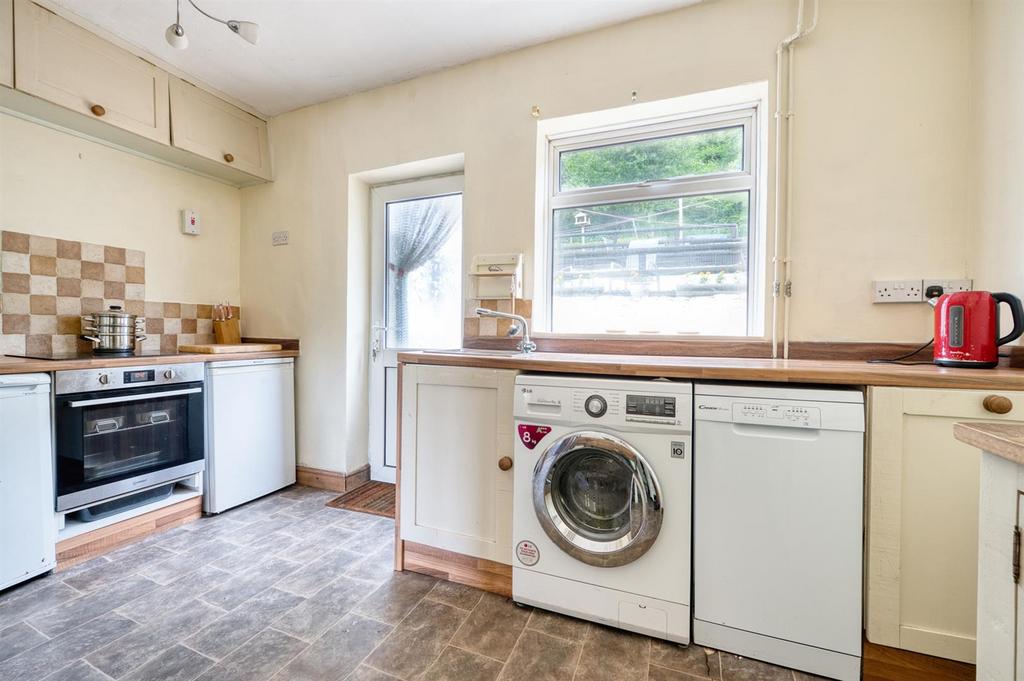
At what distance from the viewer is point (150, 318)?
98.4 inches

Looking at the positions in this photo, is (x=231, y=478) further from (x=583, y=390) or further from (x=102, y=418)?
(x=583, y=390)

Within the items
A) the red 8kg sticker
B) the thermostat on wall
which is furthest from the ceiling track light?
the red 8kg sticker

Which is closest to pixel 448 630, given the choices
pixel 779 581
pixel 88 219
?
pixel 779 581

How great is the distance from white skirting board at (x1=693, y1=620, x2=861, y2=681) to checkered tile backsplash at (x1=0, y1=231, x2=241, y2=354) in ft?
10.6

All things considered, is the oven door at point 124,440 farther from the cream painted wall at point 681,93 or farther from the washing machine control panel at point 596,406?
the washing machine control panel at point 596,406

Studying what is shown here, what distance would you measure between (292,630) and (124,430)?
1369mm

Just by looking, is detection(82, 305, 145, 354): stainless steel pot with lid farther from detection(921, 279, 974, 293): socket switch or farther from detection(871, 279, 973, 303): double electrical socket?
detection(921, 279, 974, 293): socket switch

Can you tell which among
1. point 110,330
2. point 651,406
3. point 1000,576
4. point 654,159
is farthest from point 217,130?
point 1000,576

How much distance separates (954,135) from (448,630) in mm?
2666

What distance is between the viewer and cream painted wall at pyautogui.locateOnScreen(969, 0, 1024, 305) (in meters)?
1.33

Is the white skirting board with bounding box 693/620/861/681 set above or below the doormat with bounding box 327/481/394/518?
above

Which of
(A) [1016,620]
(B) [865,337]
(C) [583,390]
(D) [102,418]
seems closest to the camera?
(A) [1016,620]

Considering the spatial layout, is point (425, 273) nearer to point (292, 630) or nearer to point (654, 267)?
point (654, 267)

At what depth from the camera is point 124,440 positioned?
6.44 feet
